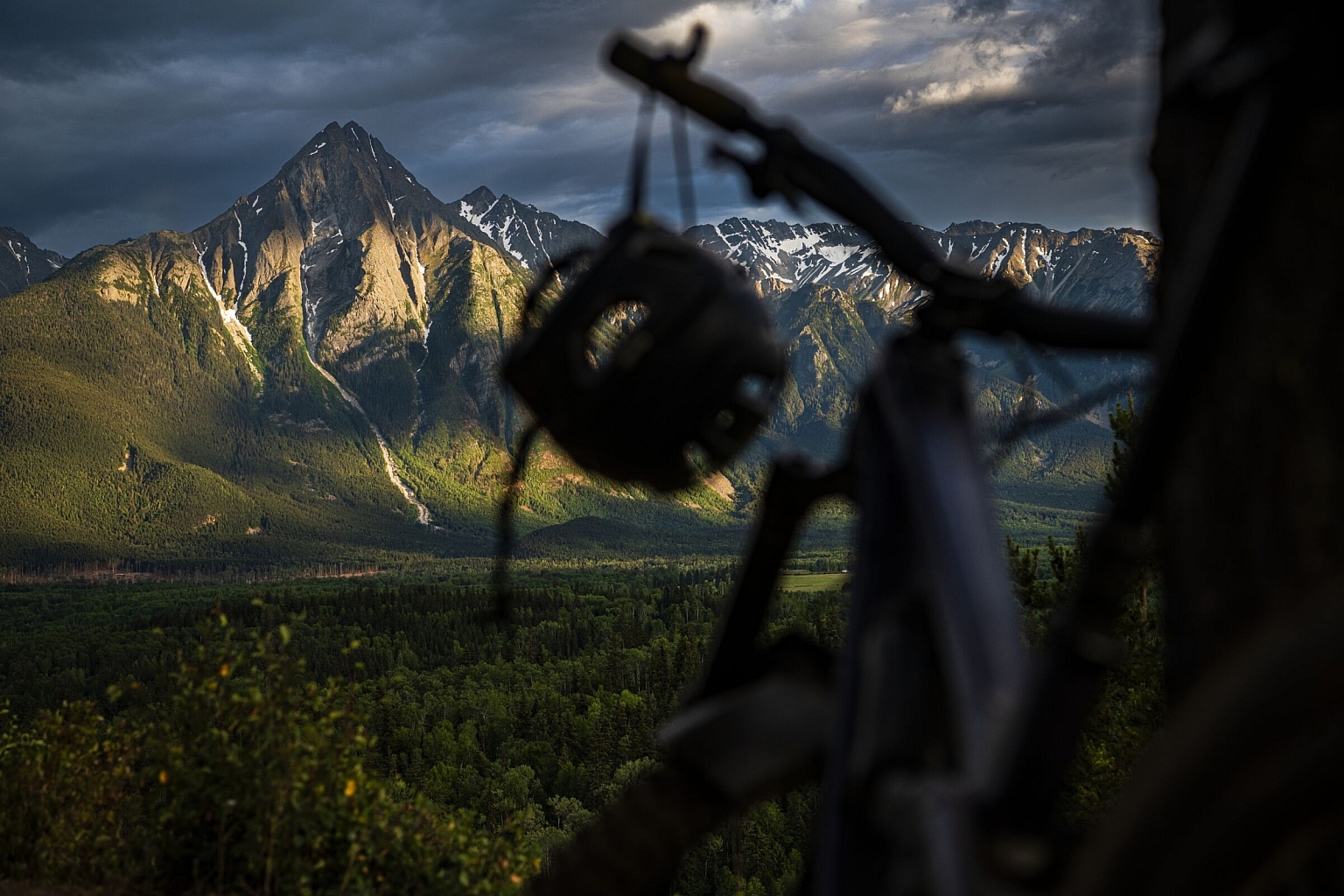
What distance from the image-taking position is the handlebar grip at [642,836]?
347 cm

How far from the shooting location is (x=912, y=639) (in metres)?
2.32

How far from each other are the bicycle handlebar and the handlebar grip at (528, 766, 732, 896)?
1.82 m

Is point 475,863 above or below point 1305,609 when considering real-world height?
below

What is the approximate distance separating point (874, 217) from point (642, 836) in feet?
7.54

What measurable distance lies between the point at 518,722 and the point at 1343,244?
11819cm

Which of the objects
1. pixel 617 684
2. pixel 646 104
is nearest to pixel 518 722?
pixel 617 684

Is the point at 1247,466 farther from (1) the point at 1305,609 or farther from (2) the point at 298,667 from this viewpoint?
(2) the point at 298,667

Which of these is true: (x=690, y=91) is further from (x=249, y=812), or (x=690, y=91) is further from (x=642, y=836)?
(x=249, y=812)

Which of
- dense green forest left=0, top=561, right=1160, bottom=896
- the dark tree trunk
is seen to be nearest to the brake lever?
the dark tree trunk

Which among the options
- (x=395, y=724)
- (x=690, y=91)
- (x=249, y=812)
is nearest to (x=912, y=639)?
(x=690, y=91)

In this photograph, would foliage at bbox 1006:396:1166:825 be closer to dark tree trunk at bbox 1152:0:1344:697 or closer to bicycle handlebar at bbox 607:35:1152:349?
bicycle handlebar at bbox 607:35:1152:349

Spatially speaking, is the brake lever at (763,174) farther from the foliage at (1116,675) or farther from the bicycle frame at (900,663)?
the foliage at (1116,675)

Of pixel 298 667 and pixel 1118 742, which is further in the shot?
pixel 1118 742

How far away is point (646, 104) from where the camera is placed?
3479mm
